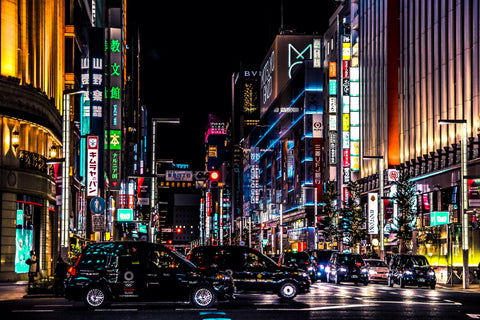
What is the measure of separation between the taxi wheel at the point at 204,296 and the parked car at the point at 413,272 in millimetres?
19861

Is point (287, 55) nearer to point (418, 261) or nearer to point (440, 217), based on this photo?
point (440, 217)

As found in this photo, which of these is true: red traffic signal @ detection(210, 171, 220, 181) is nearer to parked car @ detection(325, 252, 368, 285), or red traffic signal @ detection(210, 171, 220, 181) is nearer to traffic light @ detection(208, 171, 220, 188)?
traffic light @ detection(208, 171, 220, 188)

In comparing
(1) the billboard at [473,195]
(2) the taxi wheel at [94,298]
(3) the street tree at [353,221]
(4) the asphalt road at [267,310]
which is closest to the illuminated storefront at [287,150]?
(3) the street tree at [353,221]

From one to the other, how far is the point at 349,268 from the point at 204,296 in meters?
22.4

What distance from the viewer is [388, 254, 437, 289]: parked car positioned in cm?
4006

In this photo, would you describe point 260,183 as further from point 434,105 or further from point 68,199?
point 68,199

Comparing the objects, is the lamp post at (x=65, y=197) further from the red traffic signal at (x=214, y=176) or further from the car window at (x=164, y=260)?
the car window at (x=164, y=260)

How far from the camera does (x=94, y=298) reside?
75.0 feet

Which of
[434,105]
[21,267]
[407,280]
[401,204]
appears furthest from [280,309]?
[434,105]

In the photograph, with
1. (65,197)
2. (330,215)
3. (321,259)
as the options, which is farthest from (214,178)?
(330,215)

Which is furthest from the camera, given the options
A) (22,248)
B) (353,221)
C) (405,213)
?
(353,221)

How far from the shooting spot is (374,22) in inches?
3199

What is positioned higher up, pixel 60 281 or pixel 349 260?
pixel 60 281

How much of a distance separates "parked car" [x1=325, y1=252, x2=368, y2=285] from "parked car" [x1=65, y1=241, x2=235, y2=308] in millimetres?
21729
